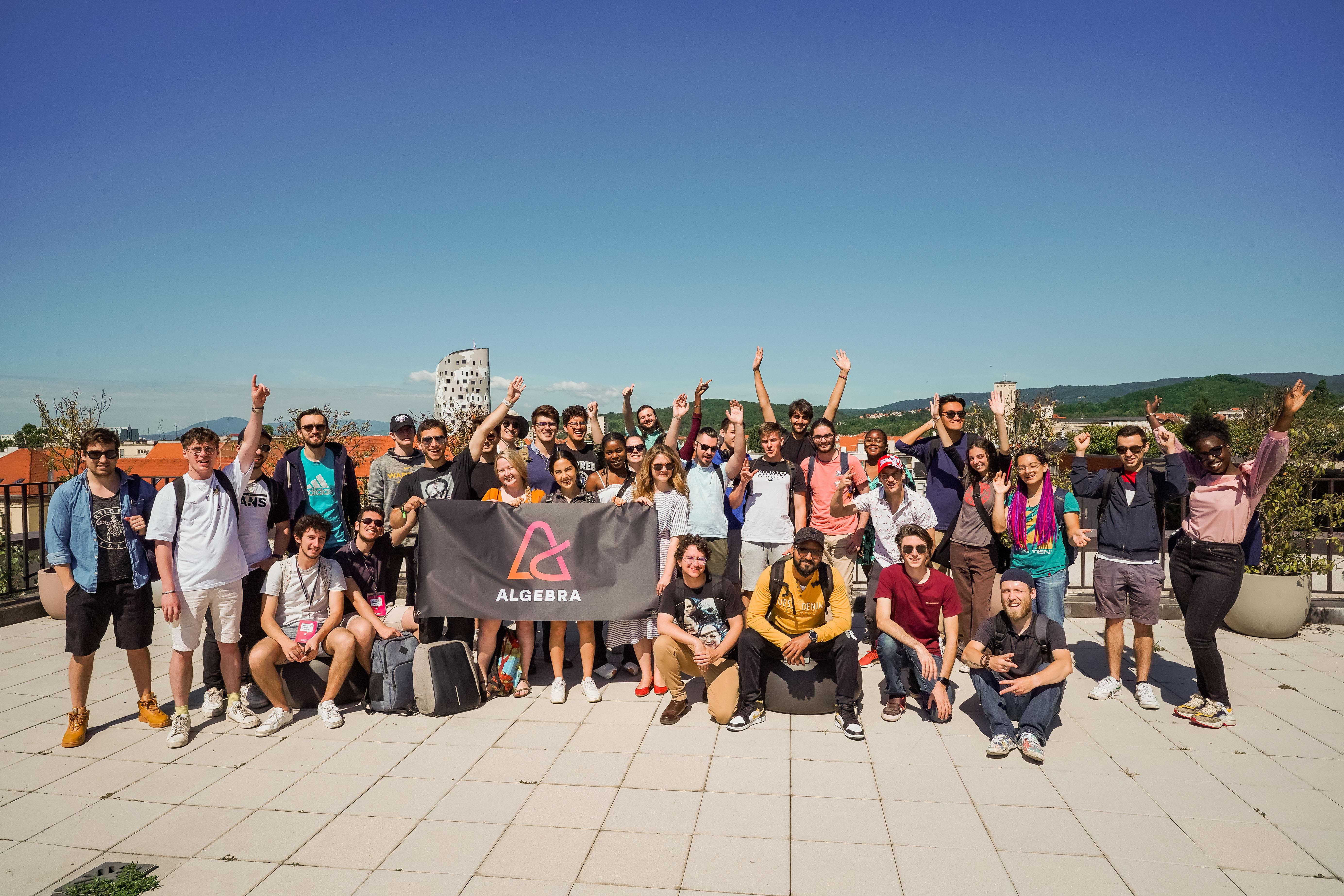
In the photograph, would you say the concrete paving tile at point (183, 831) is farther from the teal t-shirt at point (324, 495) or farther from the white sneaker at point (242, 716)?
the teal t-shirt at point (324, 495)

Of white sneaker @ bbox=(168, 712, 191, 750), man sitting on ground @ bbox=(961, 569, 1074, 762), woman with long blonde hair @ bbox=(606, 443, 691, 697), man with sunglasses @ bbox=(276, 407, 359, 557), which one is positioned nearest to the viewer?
man sitting on ground @ bbox=(961, 569, 1074, 762)

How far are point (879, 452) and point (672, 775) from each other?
138 inches

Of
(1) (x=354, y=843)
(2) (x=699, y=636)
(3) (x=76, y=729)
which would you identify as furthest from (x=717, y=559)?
(3) (x=76, y=729)

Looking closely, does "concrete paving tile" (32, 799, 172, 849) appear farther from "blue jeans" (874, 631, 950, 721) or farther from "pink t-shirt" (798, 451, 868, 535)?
"pink t-shirt" (798, 451, 868, 535)

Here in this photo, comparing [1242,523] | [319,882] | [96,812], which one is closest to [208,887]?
[319,882]

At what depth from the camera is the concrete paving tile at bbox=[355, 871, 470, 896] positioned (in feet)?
10.8

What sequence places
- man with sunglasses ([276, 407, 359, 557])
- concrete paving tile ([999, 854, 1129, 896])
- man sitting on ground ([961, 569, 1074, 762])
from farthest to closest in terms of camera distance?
man with sunglasses ([276, 407, 359, 557])
man sitting on ground ([961, 569, 1074, 762])
concrete paving tile ([999, 854, 1129, 896])

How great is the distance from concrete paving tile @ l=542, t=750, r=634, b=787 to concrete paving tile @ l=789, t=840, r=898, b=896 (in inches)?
48.9

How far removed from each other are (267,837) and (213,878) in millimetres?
367

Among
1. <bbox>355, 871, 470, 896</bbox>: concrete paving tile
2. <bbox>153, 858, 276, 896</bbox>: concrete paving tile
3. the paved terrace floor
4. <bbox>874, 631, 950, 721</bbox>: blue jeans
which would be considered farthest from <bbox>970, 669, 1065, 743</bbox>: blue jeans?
<bbox>153, 858, 276, 896</bbox>: concrete paving tile

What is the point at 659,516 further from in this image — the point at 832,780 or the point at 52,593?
the point at 52,593

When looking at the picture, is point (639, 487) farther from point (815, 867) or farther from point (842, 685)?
point (815, 867)

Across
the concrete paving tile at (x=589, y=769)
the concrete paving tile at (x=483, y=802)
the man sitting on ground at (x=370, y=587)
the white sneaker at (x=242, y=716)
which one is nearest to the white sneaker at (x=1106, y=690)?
the concrete paving tile at (x=589, y=769)

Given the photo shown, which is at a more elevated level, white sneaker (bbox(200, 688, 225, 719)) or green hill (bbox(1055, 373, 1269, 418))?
green hill (bbox(1055, 373, 1269, 418))
